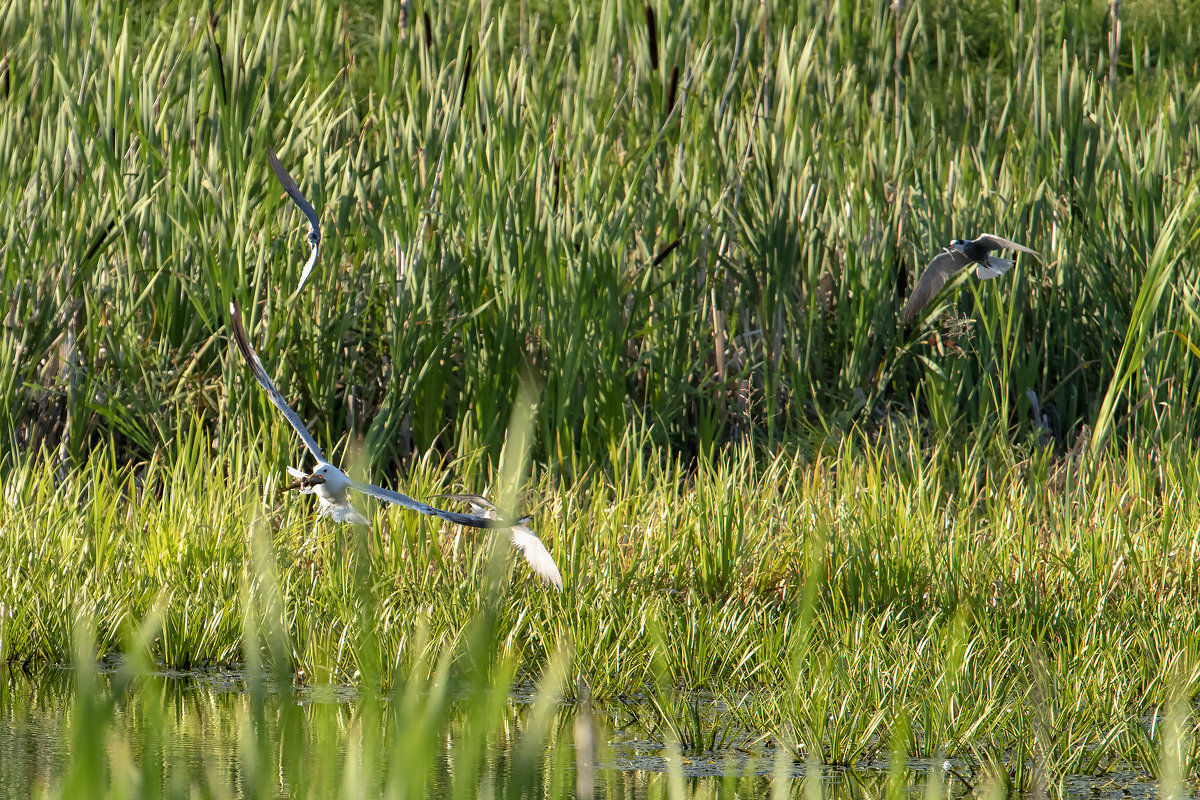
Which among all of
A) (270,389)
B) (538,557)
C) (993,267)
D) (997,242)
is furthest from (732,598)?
(993,267)

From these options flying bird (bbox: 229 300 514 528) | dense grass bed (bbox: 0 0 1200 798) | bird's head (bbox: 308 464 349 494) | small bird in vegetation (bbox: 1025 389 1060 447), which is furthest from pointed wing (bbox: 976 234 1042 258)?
bird's head (bbox: 308 464 349 494)

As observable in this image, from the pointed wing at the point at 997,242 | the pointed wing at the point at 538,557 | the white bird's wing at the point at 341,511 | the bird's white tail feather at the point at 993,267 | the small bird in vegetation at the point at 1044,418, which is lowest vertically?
the small bird in vegetation at the point at 1044,418

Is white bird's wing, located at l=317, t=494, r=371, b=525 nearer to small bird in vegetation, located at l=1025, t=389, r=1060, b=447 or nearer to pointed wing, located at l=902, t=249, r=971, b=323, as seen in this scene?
pointed wing, located at l=902, t=249, r=971, b=323

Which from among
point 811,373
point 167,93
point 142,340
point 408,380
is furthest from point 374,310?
point 811,373

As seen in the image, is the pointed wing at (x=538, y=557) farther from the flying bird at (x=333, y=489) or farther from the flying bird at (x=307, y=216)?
the flying bird at (x=307, y=216)

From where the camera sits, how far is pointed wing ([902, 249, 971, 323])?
4.29 metres

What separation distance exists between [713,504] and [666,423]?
92 cm

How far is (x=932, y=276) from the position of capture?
14.2 ft

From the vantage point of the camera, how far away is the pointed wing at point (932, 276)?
4.29 m

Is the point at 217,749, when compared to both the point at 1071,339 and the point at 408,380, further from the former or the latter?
the point at 1071,339

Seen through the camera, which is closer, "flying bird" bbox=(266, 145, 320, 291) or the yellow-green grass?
the yellow-green grass

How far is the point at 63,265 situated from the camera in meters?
Result: 4.50

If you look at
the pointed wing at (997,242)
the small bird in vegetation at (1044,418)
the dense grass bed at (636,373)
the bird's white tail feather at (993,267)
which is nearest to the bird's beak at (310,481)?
the dense grass bed at (636,373)

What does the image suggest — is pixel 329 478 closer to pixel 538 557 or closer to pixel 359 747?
pixel 538 557
